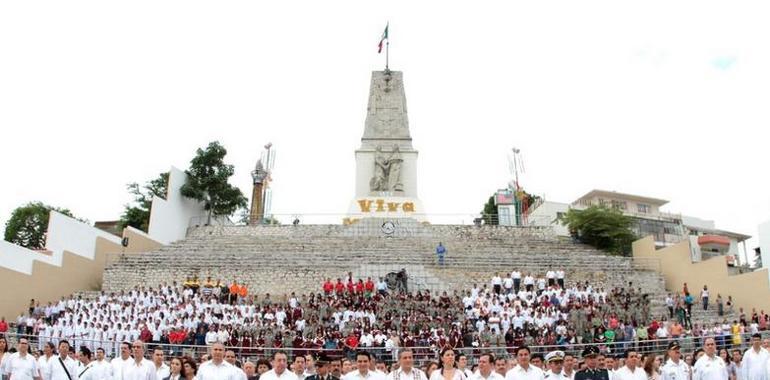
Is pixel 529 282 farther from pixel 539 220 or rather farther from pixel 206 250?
pixel 539 220

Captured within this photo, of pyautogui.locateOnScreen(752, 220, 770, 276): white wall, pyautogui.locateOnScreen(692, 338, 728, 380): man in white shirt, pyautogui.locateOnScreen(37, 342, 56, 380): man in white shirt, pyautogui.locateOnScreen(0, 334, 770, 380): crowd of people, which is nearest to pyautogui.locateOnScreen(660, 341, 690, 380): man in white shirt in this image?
pyautogui.locateOnScreen(0, 334, 770, 380): crowd of people

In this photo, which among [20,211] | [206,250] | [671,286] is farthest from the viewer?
[20,211]

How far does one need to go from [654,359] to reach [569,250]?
72.1ft

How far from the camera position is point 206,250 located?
30.6 metres

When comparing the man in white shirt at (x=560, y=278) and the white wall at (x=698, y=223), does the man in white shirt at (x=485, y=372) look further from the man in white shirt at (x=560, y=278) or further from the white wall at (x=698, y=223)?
the white wall at (x=698, y=223)

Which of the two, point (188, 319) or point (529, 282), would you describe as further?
point (529, 282)

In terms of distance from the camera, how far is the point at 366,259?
29.0 m

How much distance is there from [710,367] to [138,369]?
814 cm

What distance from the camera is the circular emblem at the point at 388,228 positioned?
111ft

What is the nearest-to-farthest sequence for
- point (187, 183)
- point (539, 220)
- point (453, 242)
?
point (453, 242) < point (187, 183) < point (539, 220)

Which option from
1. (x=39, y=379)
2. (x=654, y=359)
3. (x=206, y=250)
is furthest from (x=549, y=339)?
(x=206, y=250)

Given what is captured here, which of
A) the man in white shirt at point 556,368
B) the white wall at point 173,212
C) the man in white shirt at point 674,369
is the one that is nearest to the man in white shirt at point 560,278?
the man in white shirt at point 674,369

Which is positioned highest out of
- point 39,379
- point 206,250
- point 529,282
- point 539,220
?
point 539,220

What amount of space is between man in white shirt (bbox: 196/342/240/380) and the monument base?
97.1 ft
